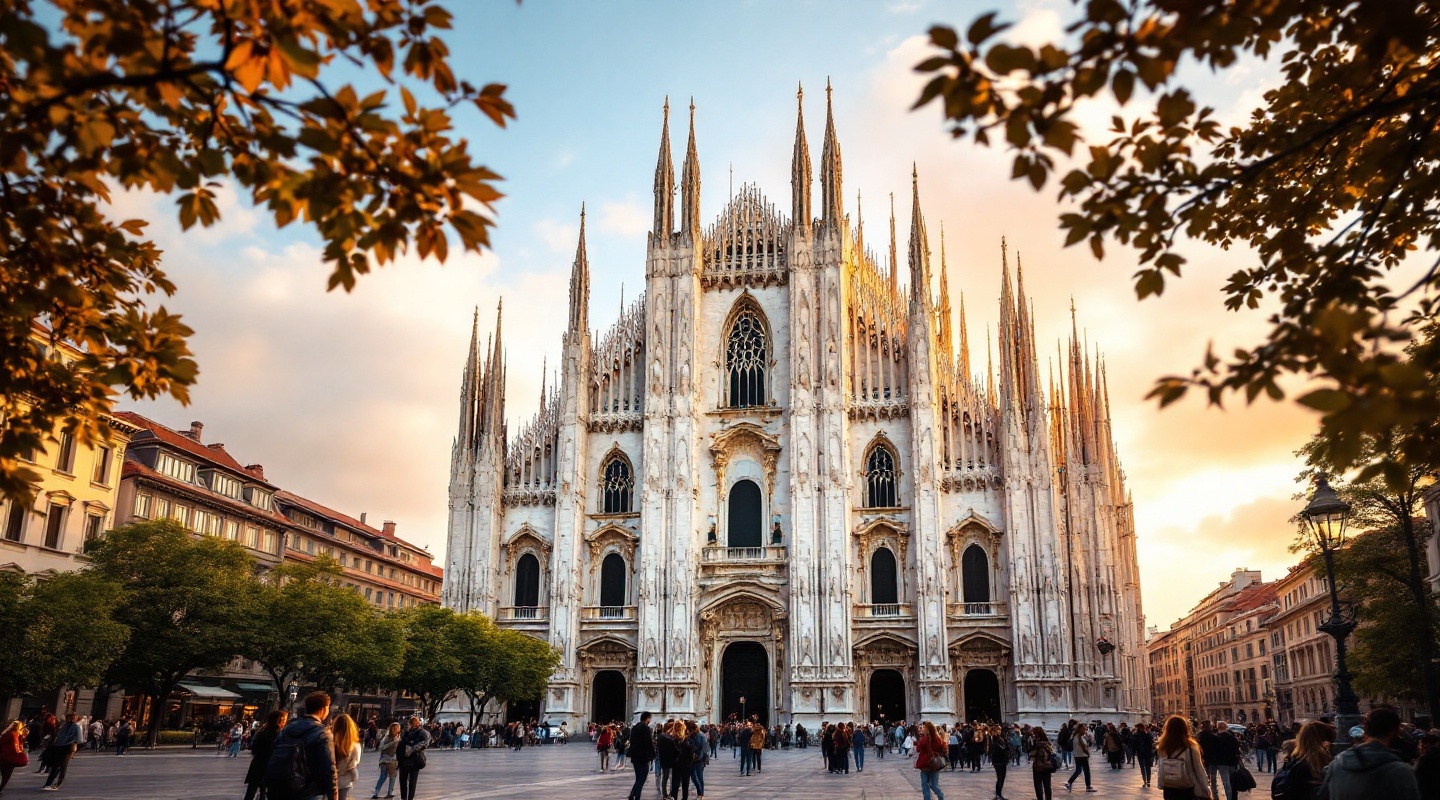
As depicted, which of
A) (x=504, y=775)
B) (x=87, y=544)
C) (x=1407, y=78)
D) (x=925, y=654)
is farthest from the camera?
(x=925, y=654)

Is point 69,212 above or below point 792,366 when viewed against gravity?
below

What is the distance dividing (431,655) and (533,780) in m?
18.1

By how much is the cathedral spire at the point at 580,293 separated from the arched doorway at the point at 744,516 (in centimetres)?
1028

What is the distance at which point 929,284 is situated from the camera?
46.5 metres

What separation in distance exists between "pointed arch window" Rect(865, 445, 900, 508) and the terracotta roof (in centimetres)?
3230

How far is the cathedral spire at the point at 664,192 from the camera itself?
49356 mm

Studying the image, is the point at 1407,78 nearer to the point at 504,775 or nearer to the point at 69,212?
the point at 69,212

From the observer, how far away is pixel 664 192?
50125mm

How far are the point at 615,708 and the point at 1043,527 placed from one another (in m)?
19.4

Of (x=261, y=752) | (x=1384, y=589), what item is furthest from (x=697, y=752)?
(x=1384, y=589)

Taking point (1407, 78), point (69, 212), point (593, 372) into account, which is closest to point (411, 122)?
point (69, 212)

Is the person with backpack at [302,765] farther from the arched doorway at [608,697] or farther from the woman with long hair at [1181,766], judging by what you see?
the arched doorway at [608,697]

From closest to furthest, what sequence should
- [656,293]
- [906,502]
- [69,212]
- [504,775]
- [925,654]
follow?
[69,212] → [504,775] → [925,654] → [906,502] → [656,293]

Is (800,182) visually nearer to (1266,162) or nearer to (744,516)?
(744,516)
